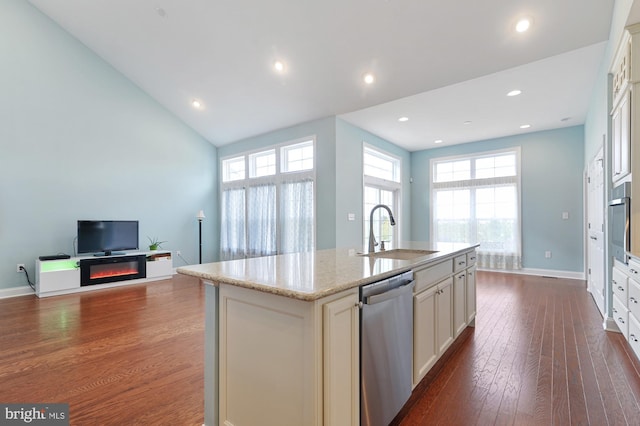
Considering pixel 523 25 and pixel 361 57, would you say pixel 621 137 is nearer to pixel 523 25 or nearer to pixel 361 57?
pixel 523 25

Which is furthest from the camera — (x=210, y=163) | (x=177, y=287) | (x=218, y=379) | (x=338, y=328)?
(x=210, y=163)

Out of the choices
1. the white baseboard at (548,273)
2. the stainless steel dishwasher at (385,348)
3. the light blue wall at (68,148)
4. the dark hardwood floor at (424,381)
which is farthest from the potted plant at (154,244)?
the white baseboard at (548,273)

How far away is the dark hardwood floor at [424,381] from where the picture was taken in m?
1.77

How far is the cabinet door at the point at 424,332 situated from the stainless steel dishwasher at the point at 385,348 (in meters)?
0.08

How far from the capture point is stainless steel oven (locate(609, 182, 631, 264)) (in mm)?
2449

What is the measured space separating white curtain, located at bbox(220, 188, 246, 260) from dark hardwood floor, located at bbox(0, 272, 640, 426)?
3.13 metres

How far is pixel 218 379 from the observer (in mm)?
1544

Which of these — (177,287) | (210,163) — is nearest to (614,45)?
(177,287)

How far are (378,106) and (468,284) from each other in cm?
321

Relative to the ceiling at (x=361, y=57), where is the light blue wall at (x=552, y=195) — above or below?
below


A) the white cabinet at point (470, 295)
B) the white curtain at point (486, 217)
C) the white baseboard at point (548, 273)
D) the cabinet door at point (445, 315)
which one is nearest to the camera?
the cabinet door at point (445, 315)

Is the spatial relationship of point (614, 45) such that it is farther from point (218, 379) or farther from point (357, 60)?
point (218, 379)

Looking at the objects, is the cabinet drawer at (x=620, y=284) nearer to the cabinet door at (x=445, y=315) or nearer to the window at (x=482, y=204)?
the cabinet door at (x=445, y=315)

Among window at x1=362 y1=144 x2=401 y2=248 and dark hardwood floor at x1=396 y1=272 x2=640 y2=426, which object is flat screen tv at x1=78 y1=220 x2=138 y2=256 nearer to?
window at x1=362 y1=144 x2=401 y2=248
